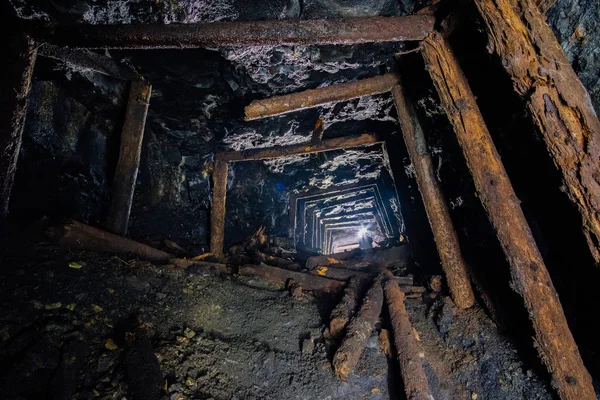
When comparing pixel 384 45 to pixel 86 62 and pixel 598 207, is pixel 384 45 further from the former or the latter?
pixel 86 62

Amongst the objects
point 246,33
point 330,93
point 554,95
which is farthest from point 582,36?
point 246,33

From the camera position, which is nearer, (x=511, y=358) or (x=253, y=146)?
(x=511, y=358)

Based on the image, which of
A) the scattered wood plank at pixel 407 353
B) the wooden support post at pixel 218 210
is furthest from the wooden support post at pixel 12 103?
the scattered wood plank at pixel 407 353

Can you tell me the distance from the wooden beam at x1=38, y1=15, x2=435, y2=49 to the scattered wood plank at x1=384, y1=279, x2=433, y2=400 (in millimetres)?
2338

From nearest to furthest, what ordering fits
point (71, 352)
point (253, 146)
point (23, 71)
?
1. point (71, 352)
2. point (23, 71)
3. point (253, 146)

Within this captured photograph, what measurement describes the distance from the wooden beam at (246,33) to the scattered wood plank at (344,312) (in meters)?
2.37

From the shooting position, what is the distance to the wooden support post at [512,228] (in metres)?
1.71

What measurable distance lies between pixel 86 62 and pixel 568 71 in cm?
413

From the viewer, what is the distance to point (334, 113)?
454 centimetres

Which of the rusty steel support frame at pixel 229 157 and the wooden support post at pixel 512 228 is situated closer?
the wooden support post at pixel 512 228

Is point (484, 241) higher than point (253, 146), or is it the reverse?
point (253, 146)

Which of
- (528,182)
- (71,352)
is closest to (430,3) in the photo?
(528,182)

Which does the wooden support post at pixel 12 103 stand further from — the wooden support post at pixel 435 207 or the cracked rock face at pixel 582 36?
the cracked rock face at pixel 582 36

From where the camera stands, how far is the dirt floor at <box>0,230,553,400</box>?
1582 mm
